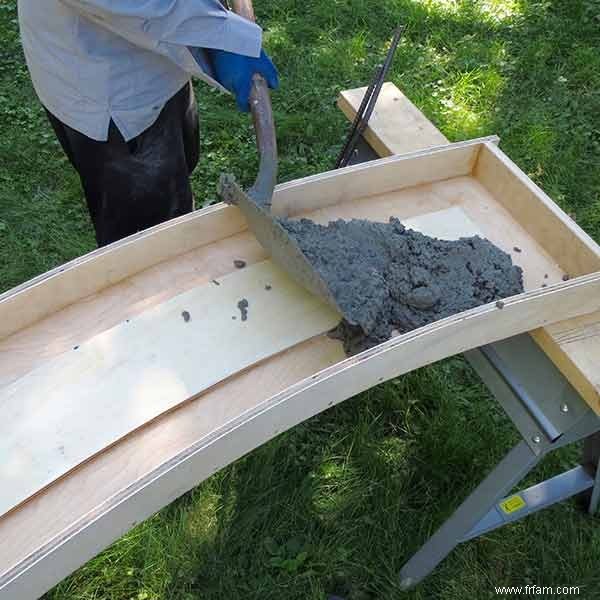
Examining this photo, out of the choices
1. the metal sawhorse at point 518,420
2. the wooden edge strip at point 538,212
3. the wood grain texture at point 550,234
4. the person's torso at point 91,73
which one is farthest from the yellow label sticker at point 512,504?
the person's torso at point 91,73

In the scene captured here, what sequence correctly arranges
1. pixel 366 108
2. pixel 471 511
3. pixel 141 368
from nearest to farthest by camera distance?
pixel 141 368 < pixel 471 511 < pixel 366 108

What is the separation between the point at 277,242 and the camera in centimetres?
172

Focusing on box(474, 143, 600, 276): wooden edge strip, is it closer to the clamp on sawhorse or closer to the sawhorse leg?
the clamp on sawhorse

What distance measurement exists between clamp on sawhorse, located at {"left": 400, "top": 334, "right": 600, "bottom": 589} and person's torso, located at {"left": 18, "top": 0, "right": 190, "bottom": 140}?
1246mm

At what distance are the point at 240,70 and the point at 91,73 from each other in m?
0.45

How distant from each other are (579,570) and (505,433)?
0.53m

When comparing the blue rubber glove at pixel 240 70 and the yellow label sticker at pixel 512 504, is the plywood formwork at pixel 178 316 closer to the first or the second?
the blue rubber glove at pixel 240 70

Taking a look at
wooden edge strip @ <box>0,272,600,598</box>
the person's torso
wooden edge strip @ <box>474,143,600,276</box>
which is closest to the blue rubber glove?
the person's torso

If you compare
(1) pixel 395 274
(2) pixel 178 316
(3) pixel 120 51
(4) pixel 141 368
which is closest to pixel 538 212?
(1) pixel 395 274

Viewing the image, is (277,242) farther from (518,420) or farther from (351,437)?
(351,437)

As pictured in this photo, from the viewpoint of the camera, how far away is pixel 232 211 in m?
1.87

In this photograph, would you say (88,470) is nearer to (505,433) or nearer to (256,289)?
(256,289)

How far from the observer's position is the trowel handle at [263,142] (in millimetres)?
1806

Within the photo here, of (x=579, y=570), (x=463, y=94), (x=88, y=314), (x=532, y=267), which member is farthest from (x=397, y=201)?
(x=463, y=94)
